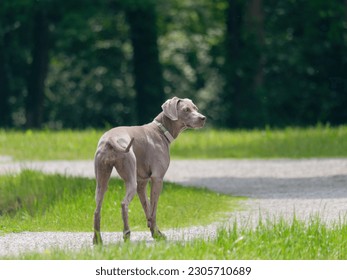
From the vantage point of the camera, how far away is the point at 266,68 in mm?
34281

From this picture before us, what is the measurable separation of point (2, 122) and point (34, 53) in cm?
275

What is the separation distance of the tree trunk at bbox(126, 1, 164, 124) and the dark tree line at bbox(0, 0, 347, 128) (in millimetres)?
35

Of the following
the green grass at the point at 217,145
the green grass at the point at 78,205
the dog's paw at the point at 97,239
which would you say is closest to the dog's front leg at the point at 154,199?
the dog's paw at the point at 97,239

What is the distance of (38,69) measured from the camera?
117 ft

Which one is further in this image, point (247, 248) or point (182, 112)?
point (182, 112)

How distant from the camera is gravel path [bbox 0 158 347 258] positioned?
11.1m

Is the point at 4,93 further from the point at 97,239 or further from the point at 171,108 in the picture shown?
the point at 97,239

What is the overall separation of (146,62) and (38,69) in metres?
3.76

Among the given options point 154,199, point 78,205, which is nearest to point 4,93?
point 78,205

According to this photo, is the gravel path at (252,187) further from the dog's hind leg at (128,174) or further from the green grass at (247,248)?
the green grass at (247,248)

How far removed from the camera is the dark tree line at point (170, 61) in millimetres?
33125

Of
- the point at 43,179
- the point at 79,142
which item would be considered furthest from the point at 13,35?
the point at 43,179

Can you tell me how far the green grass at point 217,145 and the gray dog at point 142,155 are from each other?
11953 mm
